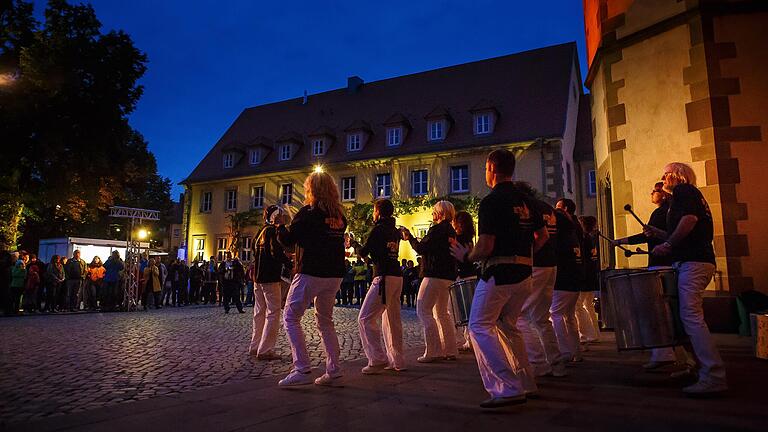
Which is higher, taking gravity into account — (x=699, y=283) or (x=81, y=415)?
(x=699, y=283)

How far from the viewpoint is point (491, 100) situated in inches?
1199

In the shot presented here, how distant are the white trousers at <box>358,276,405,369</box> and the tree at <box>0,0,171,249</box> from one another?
80.5 ft

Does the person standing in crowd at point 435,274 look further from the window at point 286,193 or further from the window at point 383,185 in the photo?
the window at point 286,193

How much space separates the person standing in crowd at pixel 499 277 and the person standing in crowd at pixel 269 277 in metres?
3.23

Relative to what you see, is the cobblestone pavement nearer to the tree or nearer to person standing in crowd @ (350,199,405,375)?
person standing in crowd @ (350,199,405,375)

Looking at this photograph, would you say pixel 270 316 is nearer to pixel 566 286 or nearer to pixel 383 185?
pixel 566 286

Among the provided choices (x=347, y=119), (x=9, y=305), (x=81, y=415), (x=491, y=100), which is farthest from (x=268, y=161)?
(x=81, y=415)

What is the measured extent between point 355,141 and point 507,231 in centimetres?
2945

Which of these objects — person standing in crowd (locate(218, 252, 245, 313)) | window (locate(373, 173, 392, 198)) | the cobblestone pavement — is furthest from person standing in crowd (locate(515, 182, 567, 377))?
window (locate(373, 173, 392, 198))

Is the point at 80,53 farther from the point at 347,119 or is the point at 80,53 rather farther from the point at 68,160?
the point at 347,119

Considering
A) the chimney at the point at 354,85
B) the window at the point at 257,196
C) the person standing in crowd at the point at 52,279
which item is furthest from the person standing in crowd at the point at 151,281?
the chimney at the point at 354,85

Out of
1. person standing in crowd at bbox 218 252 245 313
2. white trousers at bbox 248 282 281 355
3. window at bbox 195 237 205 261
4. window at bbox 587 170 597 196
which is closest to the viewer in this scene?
white trousers at bbox 248 282 281 355

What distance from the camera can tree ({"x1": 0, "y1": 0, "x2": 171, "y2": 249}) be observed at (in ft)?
79.7

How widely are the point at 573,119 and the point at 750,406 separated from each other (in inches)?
1105
